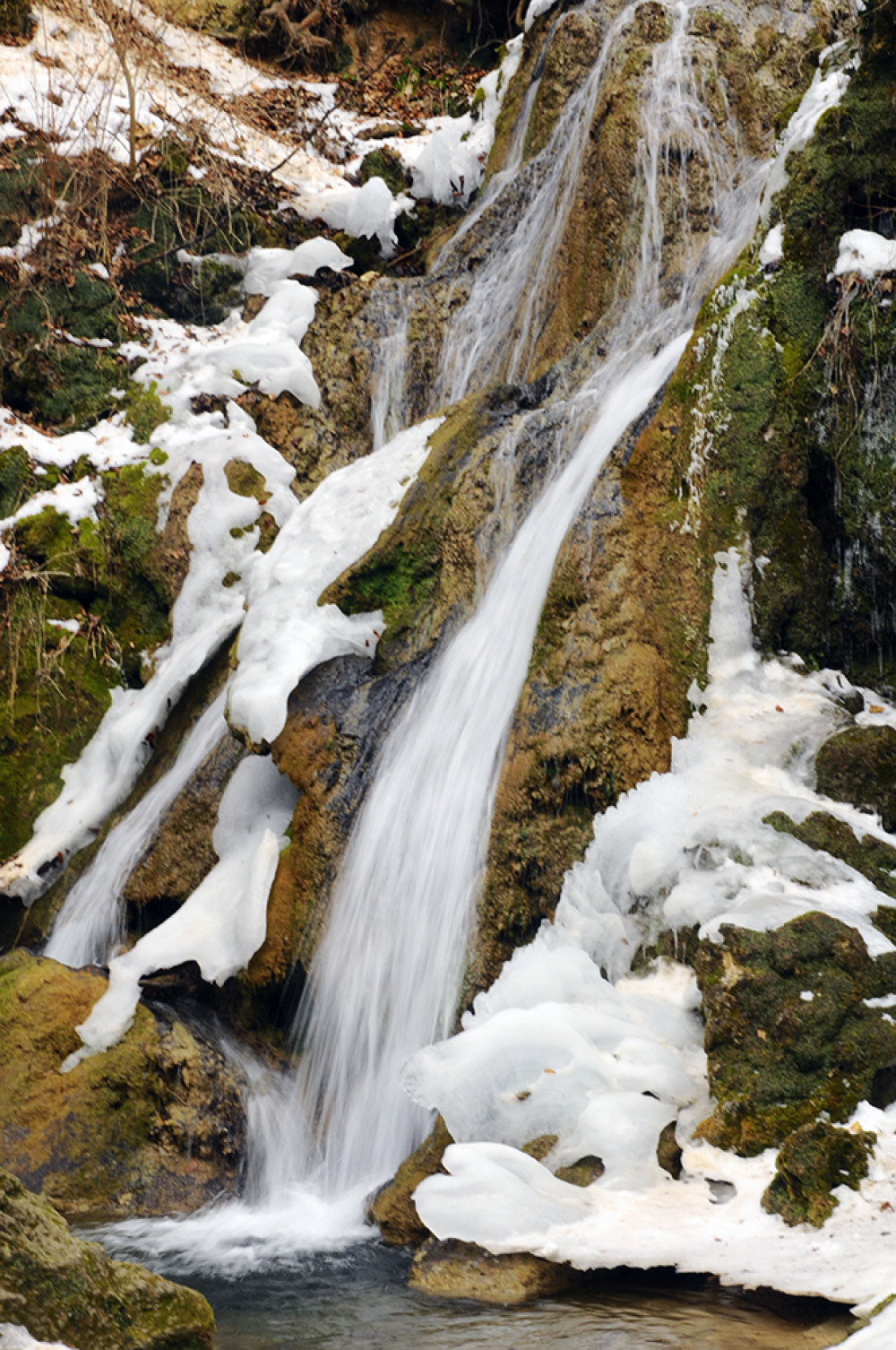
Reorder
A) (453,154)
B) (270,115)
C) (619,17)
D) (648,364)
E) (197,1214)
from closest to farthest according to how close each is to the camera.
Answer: (197,1214)
(648,364)
(619,17)
(453,154)
(270,115)

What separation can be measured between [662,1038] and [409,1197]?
3.17ft

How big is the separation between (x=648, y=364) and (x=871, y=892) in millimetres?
3263

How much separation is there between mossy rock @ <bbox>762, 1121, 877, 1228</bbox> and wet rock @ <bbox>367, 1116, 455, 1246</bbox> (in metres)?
1.13

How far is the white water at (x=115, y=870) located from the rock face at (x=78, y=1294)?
11.8ft

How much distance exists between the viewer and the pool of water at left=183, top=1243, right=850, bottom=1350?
225 cm

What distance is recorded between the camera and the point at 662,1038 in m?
3.41

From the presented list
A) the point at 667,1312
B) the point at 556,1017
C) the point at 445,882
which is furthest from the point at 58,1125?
the point at 667,1312

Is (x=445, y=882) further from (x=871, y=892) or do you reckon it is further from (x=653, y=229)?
(x=653, y=229)

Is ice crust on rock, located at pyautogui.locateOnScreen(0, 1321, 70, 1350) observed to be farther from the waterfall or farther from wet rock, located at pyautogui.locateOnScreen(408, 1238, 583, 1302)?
the waterfall

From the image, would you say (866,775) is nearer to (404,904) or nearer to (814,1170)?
(814,1170)

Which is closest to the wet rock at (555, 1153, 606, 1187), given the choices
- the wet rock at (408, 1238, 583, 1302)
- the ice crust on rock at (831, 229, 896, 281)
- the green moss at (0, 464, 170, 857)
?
the wet rock at (408, 1238, 583, 1302)

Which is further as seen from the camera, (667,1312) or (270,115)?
(270,115)

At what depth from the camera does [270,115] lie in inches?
413

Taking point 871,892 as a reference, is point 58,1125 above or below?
below
